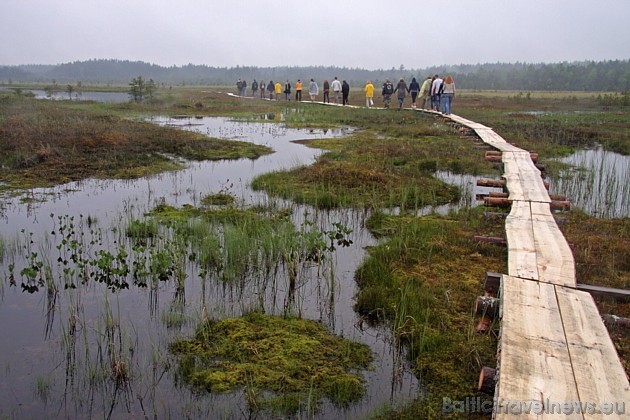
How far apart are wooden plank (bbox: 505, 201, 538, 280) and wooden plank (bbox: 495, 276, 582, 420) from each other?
0.43 metres

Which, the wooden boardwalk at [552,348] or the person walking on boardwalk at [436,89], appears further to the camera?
the person walking on boardwalk at [436,89]

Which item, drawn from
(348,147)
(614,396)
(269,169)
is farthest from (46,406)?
(348,147)

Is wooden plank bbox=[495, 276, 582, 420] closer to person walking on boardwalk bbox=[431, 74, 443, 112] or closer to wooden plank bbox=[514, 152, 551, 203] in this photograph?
wooden plank bbox=[514, 152, 551, 203]

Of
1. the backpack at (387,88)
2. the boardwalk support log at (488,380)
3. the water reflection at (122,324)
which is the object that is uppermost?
the backpack at (387,88)

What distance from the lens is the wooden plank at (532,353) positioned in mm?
3061

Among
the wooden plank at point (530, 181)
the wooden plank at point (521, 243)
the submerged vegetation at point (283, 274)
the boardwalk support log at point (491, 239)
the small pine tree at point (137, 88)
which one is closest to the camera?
the submerged vegetation at point (283, 274)

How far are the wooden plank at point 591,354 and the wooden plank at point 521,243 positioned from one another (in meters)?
0.60

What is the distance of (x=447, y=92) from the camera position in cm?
2216

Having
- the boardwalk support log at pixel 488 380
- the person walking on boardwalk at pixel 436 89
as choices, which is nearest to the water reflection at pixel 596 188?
the boardwalk support log at pixel 488 380

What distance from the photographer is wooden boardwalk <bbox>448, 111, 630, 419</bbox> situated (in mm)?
2990

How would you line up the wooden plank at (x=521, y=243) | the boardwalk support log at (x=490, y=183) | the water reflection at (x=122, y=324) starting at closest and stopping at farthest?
the water reflection at (x=122, y=324), the wooden plank at (x=521, y=243), the boardwalk support log at (x=490, y=183)

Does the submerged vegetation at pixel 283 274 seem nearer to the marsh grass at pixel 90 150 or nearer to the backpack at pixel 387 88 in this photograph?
the marsh grass at pixel 90 150

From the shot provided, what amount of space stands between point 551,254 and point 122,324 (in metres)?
4.63

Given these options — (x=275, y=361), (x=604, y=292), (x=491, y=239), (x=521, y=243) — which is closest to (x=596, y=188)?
(x=491, y=239)
